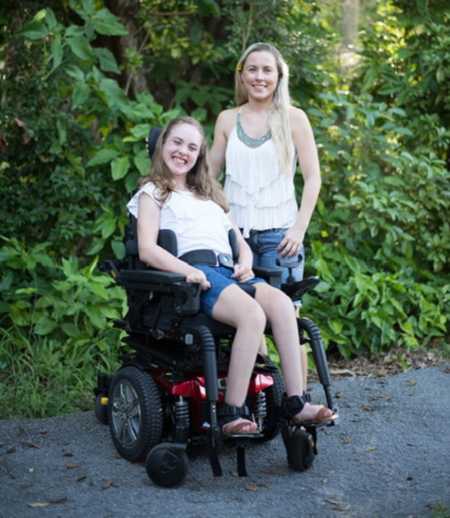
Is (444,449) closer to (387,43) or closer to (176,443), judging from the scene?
(176,443)

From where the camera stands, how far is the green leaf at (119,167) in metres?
6.01

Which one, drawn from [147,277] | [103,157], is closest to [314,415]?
[147,277]

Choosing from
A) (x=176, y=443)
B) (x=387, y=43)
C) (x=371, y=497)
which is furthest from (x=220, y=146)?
(x=387, y=43)

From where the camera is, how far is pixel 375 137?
6.78 metres

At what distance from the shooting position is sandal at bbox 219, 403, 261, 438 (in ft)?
12.9

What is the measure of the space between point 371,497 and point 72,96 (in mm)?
3311

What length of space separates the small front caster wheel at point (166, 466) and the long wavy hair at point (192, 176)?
1142 millimetres

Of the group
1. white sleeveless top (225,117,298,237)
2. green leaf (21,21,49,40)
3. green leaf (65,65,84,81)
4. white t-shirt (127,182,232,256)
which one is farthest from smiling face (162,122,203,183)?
green leaf (21,21,49,40)

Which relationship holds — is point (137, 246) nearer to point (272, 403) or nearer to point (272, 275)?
point (272, 275)

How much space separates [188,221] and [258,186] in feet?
1.62

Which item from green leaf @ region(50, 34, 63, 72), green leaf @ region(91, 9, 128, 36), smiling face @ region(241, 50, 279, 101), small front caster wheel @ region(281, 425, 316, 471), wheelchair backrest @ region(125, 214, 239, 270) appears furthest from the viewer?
green leaf @ region(91, 9, 128, 36)

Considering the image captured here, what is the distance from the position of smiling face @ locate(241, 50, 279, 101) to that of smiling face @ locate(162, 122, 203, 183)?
389 millimetres

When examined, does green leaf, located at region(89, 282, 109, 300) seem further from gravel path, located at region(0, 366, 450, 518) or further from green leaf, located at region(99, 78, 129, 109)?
green leaf, located at region(99, 78, 129, 109)

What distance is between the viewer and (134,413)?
4.38 m
